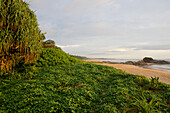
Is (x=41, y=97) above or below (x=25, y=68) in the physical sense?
below

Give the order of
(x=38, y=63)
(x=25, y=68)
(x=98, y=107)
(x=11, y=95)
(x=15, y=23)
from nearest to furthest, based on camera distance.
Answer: (x=98, y=107) → (x=11, y=95) → (x=15, y=23) → (x=25, y=68) → (x=38, y=63)

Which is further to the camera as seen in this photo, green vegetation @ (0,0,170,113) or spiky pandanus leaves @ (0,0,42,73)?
spiky pandanus leaves @ (0,0,42,73)

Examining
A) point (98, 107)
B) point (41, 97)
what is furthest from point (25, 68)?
point (98, 107)

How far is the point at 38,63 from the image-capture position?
9.72 metres

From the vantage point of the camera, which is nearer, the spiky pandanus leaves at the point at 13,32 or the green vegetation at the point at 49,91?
the green vegetation at the point at 49,91

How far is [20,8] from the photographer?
623 cm

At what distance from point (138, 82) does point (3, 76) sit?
29.2 feet

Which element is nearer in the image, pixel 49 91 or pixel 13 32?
pixel 49 91

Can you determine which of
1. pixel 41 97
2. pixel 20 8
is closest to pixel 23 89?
pixel 41 97

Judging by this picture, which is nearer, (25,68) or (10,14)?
(10,14)

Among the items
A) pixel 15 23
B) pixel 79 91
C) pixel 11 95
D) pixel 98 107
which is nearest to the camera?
pixel 98 107

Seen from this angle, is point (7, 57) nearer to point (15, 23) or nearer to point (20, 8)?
point (15, 23)

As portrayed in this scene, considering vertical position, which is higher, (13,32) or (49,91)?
(13,32)

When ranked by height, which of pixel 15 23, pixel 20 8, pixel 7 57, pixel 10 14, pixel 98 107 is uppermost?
pixel 20 8
